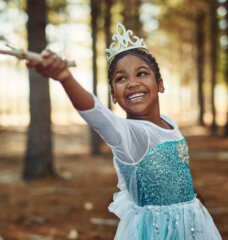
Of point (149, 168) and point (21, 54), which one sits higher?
point (21, 54)

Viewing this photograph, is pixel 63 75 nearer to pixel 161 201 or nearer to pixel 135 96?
pixel 135 96

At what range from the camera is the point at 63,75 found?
4.54ft

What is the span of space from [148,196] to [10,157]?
11119mm

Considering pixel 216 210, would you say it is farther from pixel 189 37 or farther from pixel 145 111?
pixel 189 37

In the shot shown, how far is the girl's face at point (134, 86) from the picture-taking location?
1.93 m

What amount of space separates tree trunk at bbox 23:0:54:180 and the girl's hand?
7015mm

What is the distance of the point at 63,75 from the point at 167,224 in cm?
103

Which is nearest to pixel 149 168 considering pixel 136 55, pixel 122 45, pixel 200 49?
pixel 136 55

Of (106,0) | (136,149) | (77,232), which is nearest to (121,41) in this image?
(136,149)

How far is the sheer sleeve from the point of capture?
4.95ft

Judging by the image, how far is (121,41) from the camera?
2.09 metres

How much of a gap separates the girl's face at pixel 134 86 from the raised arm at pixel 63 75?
0.46 metres

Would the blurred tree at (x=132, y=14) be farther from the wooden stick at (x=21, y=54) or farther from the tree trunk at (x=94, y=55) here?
the wooden stick at (x=21, y=54)

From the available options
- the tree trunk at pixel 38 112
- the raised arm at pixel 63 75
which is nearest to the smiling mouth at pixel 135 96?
the raised arm at pixel 63 75
